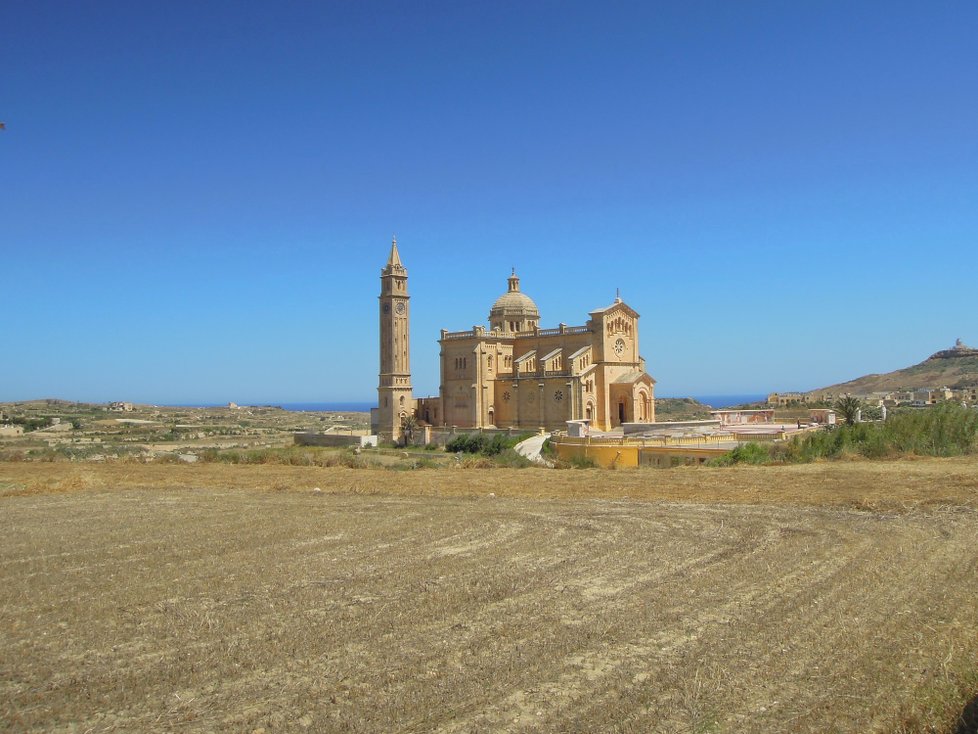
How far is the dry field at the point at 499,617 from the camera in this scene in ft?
19.7

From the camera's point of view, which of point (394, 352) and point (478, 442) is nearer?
point (478, 442)

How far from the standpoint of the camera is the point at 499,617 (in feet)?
26.5

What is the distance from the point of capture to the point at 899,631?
736cm

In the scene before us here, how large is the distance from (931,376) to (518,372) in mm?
76171

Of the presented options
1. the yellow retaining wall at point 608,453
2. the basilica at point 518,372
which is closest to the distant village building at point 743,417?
the basilica at point 518,372

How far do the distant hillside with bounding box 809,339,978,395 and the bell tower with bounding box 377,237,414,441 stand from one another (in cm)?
6621

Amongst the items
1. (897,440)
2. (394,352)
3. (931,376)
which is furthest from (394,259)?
(931,376)

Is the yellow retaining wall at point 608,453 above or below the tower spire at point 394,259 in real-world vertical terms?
below

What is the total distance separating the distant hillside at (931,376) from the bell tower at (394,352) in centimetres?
6621

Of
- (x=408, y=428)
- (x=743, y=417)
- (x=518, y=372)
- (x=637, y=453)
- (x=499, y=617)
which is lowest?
(x=499, y=617)

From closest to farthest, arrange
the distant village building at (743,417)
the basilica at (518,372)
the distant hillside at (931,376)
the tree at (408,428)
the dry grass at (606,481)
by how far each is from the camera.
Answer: the dry grass at (606,481), the distant village building at (743,417), the basilica at (518,372), the tree at (408,428), the distant hillside at (931,376)

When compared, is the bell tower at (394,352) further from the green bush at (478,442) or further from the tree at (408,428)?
the green bush at (478,442)

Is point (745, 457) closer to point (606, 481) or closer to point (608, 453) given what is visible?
point (608, 453)

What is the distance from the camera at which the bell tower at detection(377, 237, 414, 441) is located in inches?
2093
